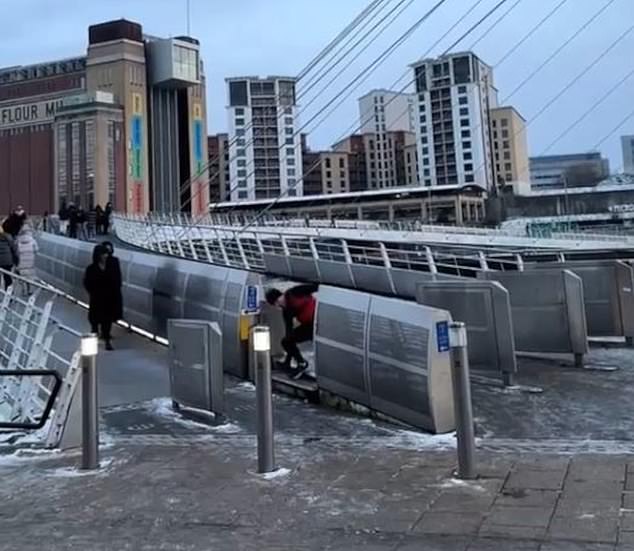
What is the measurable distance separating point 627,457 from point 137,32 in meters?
101

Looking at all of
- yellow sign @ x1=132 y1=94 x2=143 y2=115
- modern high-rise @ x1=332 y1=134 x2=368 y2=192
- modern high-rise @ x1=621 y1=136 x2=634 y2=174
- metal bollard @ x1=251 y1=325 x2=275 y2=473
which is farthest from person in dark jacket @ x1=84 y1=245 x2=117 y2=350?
modern high-rise @ x1=332 y1=134 x2=368 y2=192

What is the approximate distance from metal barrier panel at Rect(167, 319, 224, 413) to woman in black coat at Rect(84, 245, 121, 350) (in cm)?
375

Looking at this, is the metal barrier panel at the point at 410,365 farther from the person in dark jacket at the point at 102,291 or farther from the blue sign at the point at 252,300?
the person in dark jacket at the point at 102,291

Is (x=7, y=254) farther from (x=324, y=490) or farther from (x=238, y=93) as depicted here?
(x=238, y=93)

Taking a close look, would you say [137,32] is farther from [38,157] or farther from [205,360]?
[205,360]

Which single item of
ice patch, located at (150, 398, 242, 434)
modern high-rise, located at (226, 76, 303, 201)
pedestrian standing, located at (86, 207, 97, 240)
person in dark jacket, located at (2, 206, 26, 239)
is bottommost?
ice patch, located at (150, 398, 242, 434)

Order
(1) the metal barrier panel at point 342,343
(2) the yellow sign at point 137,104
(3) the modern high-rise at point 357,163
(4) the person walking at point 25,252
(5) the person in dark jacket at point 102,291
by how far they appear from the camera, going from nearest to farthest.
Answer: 1. (1) the metal barrier panel at point 342,343
2. (5) the person in dark jacket at point 102,291
3. (4) the person walking at point 25,252
4. (2) the yellow sign at point 137,104
5. (3) the modern high-rise at point 357,163

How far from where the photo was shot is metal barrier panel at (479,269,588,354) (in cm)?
902

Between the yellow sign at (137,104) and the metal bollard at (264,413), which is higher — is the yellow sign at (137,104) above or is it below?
above

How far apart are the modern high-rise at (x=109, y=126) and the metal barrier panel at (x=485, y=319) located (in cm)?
8199

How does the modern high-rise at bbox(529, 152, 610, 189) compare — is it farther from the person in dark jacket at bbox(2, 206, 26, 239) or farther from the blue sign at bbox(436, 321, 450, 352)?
the blue sign at bbox(436, 321, 450, 352)

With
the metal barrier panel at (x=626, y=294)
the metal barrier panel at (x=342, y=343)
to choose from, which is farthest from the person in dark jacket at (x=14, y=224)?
the metal barrier panel at (x=626, y=294)

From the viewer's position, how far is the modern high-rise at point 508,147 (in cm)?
10362

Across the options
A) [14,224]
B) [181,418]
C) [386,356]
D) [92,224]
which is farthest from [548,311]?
[92,224]
